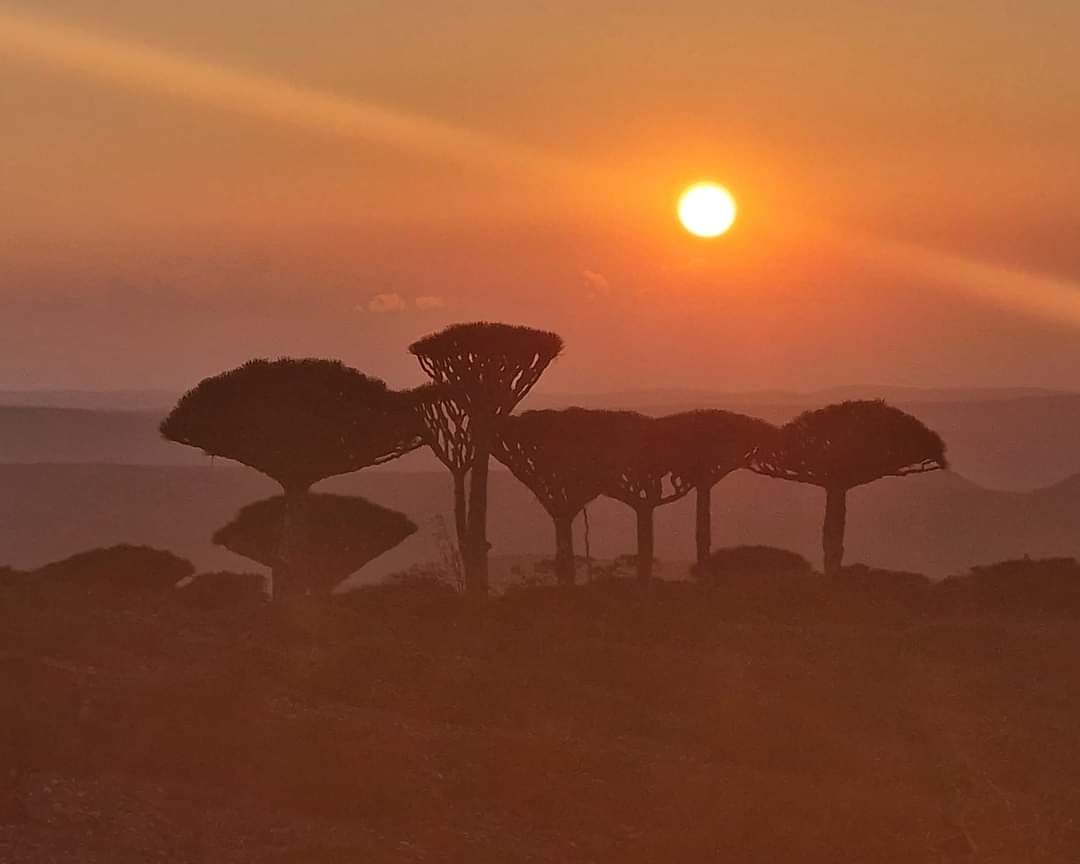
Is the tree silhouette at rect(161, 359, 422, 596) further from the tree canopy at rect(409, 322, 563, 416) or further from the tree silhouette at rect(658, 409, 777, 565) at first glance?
the tree silhouette at rect(658, 409, 777, 565)

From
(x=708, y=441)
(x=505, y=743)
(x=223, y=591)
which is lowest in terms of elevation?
(x=223, y=591)

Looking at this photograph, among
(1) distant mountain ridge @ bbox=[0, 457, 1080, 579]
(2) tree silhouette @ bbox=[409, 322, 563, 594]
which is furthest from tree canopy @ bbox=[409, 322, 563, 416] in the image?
(1) distant mountain ridge @ bbox=[0, 457, 1080, 579]

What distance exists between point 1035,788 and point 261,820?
9.34 meters

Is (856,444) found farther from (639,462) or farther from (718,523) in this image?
(718,523)

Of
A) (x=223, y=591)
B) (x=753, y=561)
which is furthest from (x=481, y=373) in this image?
(x=753, y=561)

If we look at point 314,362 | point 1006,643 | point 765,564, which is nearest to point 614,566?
point 765,564

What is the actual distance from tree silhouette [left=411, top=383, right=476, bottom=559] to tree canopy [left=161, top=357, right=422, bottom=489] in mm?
1405

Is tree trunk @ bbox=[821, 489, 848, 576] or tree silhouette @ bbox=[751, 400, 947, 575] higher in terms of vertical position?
tree silhouette @ bbox=[751, 400, 947, 575]

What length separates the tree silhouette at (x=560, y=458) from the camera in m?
38.6

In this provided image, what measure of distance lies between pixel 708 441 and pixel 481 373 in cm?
915

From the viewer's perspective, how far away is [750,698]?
18.9 meters

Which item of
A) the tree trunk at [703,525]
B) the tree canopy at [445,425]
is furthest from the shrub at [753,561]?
the tree canopy at [445,425]

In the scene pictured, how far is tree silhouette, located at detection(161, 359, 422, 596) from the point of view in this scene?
33656 mm

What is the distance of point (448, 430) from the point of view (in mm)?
36500
